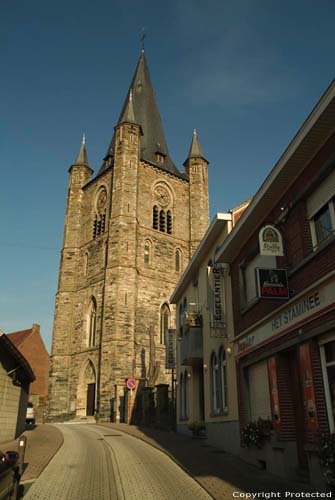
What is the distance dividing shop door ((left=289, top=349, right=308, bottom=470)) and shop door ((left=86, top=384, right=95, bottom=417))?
1083 inches

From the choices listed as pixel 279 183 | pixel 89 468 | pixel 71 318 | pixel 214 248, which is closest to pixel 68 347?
pixel 71 318

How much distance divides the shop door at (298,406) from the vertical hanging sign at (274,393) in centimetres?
36

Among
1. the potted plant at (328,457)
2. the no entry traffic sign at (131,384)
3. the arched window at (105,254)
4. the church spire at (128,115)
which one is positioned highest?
the church spire at (128,115)

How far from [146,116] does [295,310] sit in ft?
140

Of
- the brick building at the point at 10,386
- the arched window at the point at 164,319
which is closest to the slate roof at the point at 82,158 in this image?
the arched window at the point at 164,319

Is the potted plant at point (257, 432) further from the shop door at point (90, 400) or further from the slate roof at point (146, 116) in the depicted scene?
the slate roof at point (146, 116)

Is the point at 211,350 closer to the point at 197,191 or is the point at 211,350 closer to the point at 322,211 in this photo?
the point at 322,211

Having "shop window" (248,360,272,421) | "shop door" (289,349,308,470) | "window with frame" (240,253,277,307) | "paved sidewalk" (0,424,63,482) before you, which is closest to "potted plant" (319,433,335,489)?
"shop door" (289,349,308,470)

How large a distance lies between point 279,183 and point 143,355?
25810 mm

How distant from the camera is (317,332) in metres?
8.33

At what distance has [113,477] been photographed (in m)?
9.48

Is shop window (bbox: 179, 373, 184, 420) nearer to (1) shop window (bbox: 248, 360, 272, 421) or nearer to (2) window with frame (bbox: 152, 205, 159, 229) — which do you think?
(1) shop window (bbox: 248, 360, 272, 421)

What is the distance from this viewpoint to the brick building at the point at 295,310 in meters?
8.21

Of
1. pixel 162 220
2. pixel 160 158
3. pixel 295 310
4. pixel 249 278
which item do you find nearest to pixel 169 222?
pixel 162 220
